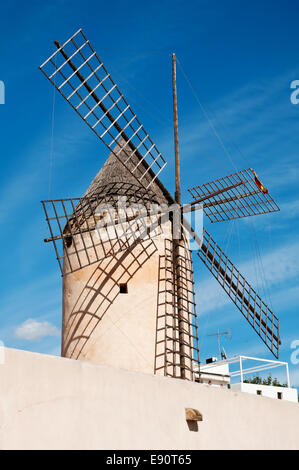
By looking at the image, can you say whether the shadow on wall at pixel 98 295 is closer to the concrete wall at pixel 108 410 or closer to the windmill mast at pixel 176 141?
the windmill mast at pixel 176 141

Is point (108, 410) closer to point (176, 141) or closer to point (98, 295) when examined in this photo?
point (98, 295)

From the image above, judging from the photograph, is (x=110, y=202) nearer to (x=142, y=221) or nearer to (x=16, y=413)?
(x=142, y=221)

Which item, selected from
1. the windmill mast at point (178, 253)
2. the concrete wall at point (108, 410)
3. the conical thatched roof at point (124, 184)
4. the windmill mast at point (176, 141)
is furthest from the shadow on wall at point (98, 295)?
the concrete wall at point (108, 410)

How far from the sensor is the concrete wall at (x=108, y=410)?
539cm

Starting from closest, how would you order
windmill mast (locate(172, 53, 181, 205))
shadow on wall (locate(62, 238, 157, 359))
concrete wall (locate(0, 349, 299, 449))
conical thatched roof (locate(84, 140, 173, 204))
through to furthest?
concrete wall (locate(0, 349, 299, 449)) < shadow on wall (locate(62, 238, 157, 359)) < conical thatched roof (locate(84, 140, 173, 204)) < windmill mast (locate(172, 53, 181, 205))

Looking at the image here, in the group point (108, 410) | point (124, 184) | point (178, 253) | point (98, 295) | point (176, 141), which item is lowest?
point (108, 410)

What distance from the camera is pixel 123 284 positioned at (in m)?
8.88

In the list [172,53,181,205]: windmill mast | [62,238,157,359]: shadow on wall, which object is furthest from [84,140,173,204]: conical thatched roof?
[62,238,157,359]: shadow on wall

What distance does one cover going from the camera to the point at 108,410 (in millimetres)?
6238

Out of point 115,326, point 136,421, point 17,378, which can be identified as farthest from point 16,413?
point 115,326

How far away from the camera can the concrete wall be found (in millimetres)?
5391

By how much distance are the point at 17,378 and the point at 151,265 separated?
3.86m

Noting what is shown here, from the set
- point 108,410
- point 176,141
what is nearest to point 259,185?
point 176,141

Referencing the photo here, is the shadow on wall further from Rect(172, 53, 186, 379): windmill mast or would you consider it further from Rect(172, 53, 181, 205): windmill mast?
Rect(172, 53, 181, 205): windmill mast
